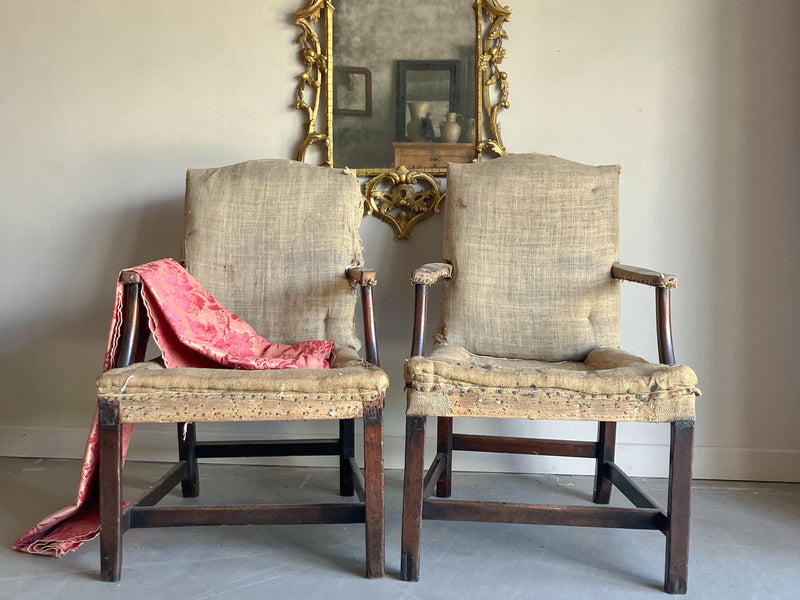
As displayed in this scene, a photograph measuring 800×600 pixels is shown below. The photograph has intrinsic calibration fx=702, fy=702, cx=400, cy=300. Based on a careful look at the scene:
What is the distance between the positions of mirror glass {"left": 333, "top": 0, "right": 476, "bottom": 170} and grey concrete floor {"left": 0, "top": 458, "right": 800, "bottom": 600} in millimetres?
1196

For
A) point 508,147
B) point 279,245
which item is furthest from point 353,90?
point 279,245

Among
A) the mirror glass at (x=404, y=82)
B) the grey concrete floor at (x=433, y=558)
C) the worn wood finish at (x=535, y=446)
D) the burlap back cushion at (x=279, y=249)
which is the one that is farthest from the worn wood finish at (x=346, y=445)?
the mirror glass at (x=404, y=82)

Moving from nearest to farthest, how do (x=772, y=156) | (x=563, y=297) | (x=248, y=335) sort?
(x=248, y=335)
(x=563, y=297)
(x=772, y=156)

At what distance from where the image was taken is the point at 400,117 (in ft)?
8.13

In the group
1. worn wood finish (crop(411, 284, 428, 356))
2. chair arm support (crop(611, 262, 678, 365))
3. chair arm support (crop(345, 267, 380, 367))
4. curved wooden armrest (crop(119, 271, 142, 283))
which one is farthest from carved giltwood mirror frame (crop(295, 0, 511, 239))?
curved wooden armrest (crop(119, 271, 142, 283))

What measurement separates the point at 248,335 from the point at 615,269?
109cm

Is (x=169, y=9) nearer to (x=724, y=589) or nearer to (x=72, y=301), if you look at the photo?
(x=72, y=301)

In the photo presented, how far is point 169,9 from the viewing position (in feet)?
8.30

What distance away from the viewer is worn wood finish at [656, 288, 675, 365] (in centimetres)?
178

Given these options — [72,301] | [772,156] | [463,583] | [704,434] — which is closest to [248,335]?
[463,583]

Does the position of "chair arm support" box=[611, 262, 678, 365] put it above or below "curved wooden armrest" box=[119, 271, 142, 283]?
below

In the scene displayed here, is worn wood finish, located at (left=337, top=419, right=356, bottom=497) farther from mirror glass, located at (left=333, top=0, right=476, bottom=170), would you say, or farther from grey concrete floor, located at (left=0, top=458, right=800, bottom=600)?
mirror glass, located at (left=333, top=0, right=476, bottom=170)

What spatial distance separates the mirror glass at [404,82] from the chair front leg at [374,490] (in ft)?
Answer: 3.80

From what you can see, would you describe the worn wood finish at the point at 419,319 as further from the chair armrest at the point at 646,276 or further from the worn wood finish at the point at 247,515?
the chair armrest at the point at 646,276
